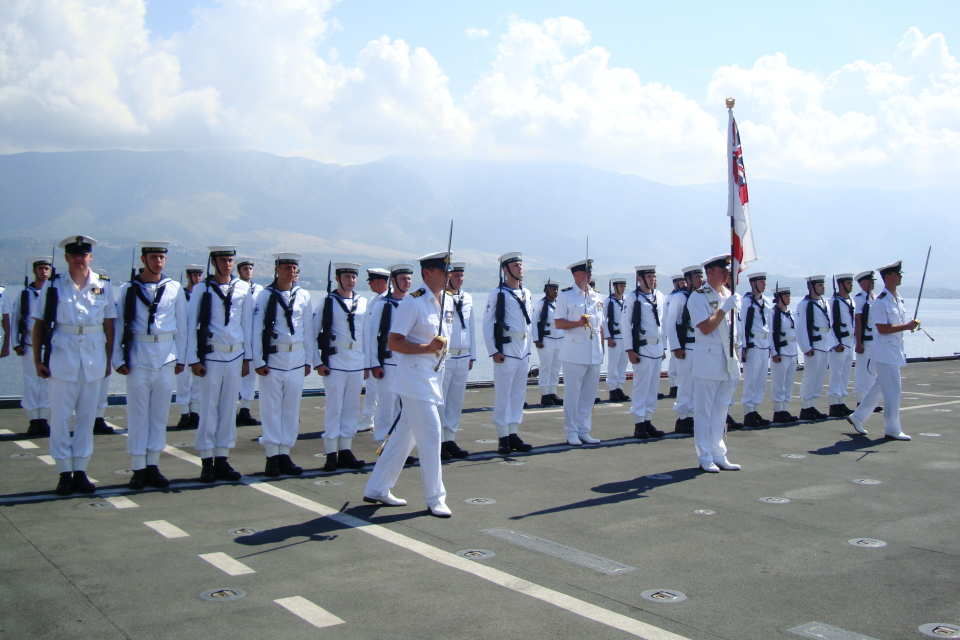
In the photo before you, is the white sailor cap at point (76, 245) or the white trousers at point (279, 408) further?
the white trousers at point (279, 408)

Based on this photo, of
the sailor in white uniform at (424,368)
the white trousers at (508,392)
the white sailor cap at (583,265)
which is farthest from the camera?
the white sailor cap at (583,265)

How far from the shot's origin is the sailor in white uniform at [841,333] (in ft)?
40.0

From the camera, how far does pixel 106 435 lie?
9.81 meters

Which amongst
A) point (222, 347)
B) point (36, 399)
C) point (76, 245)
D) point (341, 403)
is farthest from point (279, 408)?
point (36, 399)

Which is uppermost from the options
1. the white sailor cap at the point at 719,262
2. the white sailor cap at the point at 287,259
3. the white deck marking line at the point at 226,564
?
the white sailor cap at the point at 719,262

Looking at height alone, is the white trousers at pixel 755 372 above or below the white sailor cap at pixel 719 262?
below

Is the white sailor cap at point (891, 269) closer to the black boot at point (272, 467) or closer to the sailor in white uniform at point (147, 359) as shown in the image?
the black boot at point (272, 467)

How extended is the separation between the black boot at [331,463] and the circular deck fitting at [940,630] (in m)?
5.46

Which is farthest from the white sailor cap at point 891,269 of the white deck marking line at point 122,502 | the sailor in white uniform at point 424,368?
the white deck marking line at point 122,502

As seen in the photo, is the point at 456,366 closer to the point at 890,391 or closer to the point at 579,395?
the point at 579,395

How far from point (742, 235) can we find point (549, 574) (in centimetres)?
502

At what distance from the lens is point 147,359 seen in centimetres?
680

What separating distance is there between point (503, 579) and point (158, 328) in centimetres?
428

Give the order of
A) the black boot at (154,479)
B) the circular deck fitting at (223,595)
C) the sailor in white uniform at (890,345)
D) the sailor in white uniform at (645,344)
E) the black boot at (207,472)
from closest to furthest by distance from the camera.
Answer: the circular deck fitting at (223,595) → the black boot at (154,479) → the black boot at (207,472) → the sailor in white uniform at (890,345) → the sailor in white uniform at (645,344)
